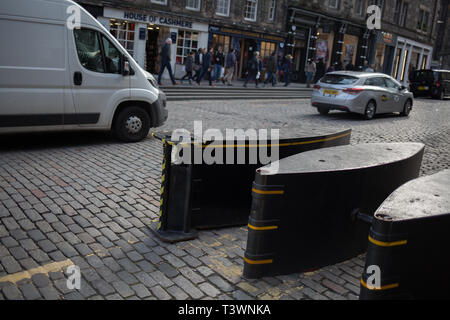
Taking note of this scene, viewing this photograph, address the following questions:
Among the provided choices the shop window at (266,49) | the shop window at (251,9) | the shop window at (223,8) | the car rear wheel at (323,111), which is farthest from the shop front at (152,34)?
the car rear wheel at (323,111)

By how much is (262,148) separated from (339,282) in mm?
1658

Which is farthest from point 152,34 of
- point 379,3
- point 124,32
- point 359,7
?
point 379,3

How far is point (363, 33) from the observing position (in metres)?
36.9

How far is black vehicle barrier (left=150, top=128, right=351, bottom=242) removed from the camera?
4.43 metres

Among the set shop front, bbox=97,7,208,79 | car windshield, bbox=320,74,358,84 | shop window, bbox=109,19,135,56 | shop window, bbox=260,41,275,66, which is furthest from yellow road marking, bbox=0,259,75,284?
shop window, bbox=260,41,275,66

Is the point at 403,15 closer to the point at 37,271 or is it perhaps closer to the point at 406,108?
the point at 406,108

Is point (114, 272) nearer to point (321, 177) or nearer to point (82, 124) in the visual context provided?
point (321, 177)

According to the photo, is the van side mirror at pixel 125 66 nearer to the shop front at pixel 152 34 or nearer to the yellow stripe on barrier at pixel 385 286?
the yellow stripe on barrier at pixel 385 286

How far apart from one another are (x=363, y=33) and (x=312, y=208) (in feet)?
121

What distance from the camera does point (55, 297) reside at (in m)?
3.25

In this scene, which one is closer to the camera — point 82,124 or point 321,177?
point 321,177

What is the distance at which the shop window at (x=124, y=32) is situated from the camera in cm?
2172
